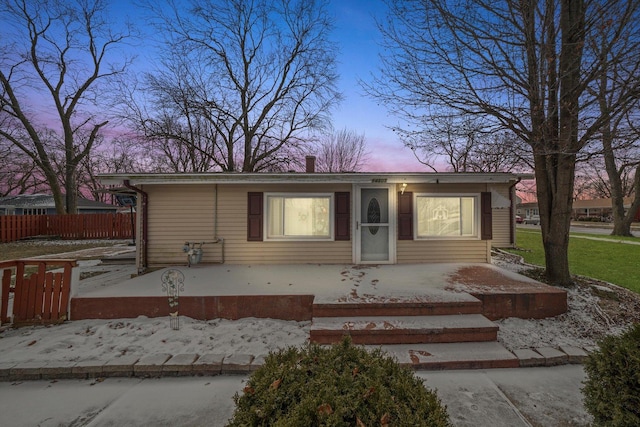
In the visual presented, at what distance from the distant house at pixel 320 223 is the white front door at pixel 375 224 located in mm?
24

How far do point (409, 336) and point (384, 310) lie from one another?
0.50 metres

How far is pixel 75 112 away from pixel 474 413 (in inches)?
1014

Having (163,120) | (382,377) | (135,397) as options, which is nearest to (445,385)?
(382,377)

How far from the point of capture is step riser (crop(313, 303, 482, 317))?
3775 millimetres

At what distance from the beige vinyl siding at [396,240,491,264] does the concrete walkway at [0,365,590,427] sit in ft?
12.4

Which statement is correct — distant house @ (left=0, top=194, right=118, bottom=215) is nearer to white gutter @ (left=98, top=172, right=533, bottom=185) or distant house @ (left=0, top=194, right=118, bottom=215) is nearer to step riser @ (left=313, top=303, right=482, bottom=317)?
white gutter @ (left=98, top=172, right=533, bottom=185)

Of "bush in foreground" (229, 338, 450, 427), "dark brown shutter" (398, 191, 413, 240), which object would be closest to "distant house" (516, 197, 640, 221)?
"dark brown shutter" (398, 191, 413, 240)

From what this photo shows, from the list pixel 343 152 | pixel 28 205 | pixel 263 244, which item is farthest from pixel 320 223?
pixel 28 205

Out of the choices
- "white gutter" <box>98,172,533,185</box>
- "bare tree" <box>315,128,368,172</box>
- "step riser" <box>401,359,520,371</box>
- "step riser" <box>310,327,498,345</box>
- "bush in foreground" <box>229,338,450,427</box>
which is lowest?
"step riser" <box>401,359,520,371</box>

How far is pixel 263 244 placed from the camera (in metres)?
6.62

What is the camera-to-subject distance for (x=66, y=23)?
56.8 feet

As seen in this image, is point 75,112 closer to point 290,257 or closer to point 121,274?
point 121,274

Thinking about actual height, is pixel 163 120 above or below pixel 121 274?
above

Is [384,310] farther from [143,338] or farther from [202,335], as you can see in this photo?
[143,338]
